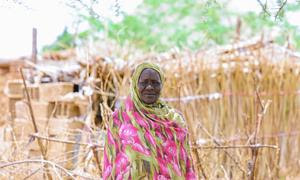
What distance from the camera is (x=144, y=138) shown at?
224cm

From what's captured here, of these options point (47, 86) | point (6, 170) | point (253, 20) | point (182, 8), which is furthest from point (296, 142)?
point (182, 8)

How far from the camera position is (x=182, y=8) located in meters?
12.2

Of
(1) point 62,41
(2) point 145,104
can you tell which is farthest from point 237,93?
(1) point 62,41

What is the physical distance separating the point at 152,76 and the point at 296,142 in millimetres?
3387

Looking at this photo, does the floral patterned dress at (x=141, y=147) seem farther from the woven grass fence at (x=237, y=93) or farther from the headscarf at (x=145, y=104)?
the woven grass fence at (x=237, y=93)

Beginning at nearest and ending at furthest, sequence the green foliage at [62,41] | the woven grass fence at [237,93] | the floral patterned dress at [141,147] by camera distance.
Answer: the floral patterned dress at [141,147] < the woven grass fence at [237,93] < the green foliage at [62,41]

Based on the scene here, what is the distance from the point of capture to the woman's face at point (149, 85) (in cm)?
224

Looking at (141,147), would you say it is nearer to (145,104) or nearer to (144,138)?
(144,138)

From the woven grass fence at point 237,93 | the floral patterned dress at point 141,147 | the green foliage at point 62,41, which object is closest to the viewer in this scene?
the floral patterned dress at point 141,147

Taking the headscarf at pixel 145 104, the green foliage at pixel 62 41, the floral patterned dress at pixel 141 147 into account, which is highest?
the green foliage at pixel 62 41

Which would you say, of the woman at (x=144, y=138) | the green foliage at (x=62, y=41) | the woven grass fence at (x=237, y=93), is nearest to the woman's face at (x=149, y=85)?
the woman at (x=144, y=138)

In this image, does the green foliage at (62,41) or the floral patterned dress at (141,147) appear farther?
the green foliage at (62,41)

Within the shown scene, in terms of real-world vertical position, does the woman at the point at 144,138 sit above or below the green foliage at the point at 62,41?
below

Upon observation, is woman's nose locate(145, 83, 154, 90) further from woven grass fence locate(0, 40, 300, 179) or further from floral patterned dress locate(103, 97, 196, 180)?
woven grass fence locate(0, 40, 300, 179)
